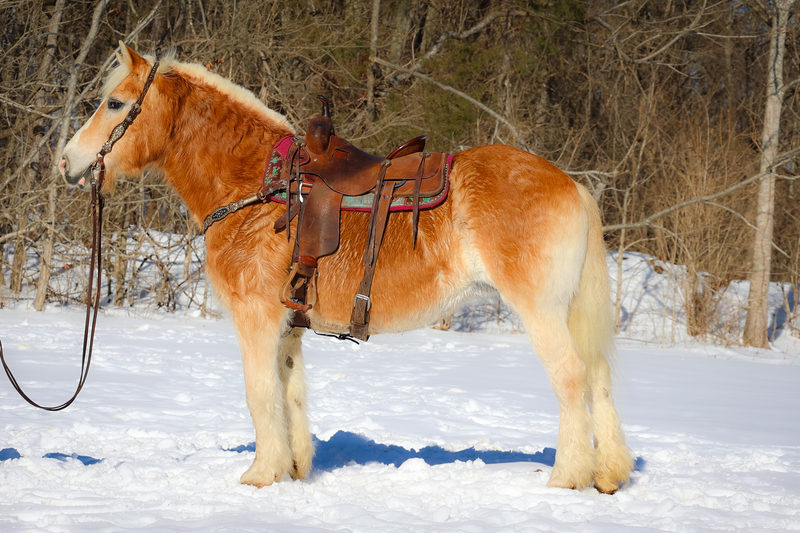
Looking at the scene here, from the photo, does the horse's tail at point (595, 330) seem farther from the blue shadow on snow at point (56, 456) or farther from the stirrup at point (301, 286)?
the blue shadow on snow at point (56, 456)

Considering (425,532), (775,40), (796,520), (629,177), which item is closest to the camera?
(425,532)

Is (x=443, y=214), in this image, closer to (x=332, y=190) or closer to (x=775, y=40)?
(x=332, y=190)

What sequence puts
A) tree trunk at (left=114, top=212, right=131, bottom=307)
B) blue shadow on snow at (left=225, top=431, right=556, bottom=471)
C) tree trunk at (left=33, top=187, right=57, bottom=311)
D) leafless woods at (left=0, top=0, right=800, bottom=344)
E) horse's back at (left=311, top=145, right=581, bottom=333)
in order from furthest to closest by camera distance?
tree trunk at (left=114, top=212, right=131, bottom=307), leafless woods at (left=0, top=0, right=800, bottom=344), tree trunk at (left=33, top=187, right=57, bottom=311), blue shadow on snow at (left=225, top=431, right=556, bottom=471), horse's back at (left=311, top=145, right=581, bottom=333)

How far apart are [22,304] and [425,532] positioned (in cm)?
1040

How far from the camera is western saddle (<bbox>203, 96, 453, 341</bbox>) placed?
127 inches

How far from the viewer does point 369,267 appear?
10.5 ft

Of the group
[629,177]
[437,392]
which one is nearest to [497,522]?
[437,392]

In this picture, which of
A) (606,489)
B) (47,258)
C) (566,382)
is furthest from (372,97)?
(606,489)

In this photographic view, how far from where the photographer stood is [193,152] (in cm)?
352

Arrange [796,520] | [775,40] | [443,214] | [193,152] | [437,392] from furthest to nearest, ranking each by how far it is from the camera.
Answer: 1. [775,40]
2. [437,392]
3. [193,152]
4. [443,214]
5. [796,520]

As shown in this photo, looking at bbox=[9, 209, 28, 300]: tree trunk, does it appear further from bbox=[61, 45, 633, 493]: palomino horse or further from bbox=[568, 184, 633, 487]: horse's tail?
bbox=[568, 184, 633, 487]: horse's tail

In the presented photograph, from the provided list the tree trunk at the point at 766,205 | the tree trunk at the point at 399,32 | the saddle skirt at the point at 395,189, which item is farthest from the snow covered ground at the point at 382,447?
the tree trunk at the point at 399,32

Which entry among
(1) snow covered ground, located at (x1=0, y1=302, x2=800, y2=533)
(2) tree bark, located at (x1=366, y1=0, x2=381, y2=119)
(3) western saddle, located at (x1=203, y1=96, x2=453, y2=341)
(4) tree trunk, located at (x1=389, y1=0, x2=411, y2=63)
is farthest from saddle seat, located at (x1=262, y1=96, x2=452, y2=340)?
(4) tree trunk, located at (x1=389, y1=0, x2=411, y2=63)

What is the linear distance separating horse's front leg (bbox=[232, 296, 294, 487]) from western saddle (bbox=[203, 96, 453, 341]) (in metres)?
0.16
